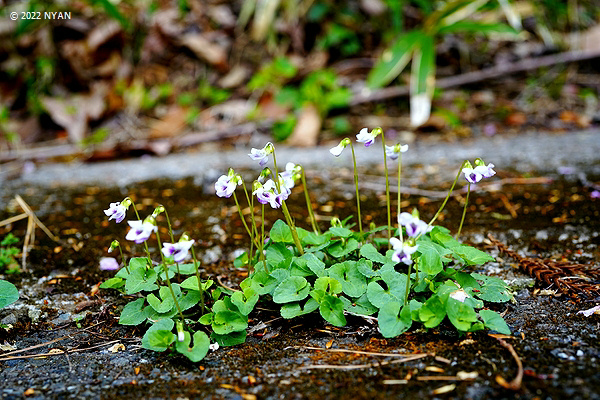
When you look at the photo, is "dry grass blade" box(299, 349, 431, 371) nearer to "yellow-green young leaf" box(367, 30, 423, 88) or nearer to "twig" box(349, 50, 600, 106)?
"yellow-green young leaf" box(367, 30, 423, 88)

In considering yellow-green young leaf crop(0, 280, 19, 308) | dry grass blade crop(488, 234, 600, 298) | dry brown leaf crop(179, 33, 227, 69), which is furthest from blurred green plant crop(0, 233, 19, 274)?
dry brown leaf crop(179, 33, 227, 69)

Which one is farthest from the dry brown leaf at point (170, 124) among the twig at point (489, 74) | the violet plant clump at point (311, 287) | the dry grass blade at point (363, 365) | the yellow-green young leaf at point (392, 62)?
the dry grass blade at point (363, 365)

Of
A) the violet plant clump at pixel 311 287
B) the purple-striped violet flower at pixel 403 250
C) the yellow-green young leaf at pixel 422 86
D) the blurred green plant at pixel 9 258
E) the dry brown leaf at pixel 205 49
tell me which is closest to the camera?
the purple-striped violet flower at pixel 403 250

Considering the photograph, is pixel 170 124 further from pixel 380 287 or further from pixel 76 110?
pixel 380 287

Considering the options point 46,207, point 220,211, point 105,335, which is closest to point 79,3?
point 46,207

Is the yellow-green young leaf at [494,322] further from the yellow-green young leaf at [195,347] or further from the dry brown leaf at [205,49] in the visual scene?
the dry brown leaf at [205,49]

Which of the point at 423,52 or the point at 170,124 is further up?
the point at 423,52

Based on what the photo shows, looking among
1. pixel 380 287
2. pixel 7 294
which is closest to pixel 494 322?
pixel 380 287
